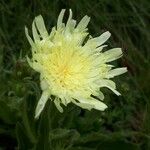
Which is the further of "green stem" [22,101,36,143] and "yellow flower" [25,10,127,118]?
"green stem" [22,101,36,143]

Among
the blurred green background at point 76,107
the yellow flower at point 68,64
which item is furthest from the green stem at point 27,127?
the yellow flower at point 68,64

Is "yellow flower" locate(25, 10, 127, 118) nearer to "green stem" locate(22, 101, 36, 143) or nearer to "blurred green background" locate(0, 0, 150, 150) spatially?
"blurred green background" locate(0, 0, 150, 150)

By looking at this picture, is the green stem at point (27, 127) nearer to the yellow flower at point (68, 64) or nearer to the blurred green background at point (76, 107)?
the blurred green background at point (76, 107)

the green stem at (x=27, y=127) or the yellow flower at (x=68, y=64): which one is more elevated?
the yellow flower at (x=68, y=64)

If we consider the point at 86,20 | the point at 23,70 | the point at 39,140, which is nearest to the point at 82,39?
the point at 86,20

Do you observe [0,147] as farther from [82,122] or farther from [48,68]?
[48,68]

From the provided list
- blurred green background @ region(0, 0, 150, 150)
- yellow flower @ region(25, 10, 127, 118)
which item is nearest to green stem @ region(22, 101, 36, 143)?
blurred green background @ region(0, 0, 150, 150)
